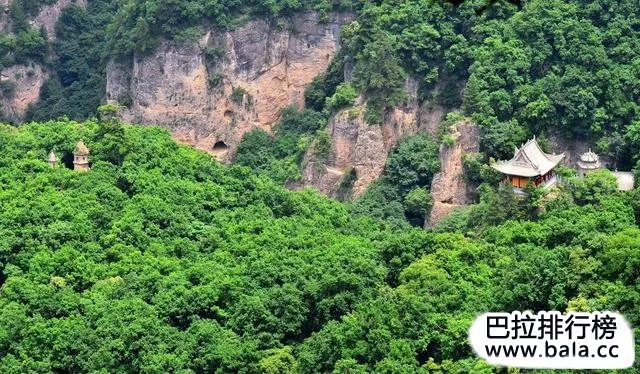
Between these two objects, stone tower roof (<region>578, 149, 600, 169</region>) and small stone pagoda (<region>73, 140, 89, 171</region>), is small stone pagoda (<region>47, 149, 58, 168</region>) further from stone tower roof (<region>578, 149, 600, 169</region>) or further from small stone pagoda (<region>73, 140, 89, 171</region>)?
stone tower roof (<region>578, 149, 600, 169</region>)

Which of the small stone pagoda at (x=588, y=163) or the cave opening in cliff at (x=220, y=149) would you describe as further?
the cave opening in cliff at (x=220, y=149)

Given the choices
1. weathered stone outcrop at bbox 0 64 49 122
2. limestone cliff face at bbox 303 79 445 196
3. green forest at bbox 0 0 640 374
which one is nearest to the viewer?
green forest at bbox 0 0 640 374

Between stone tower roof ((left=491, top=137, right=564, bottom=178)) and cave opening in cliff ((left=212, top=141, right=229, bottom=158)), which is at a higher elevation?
cave opening in cliff ((left=212, top=141, right=229, bottom=158))

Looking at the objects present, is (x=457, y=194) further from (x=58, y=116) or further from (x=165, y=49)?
(x=58, y=116)

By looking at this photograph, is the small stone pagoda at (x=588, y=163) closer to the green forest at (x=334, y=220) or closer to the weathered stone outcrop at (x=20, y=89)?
the green forest at (x=334, y=220)

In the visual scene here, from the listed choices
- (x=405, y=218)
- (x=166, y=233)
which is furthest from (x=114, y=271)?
(x=405, y=218)

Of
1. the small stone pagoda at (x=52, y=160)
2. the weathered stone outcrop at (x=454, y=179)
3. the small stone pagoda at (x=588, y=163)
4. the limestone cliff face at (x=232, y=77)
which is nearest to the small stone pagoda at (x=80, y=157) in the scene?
the small stone pagoda at (x=52, y=160)

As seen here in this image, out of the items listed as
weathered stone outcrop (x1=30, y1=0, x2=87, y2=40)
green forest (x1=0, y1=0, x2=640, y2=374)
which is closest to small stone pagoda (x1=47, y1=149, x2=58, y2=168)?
green forest (x1=0, y1=0, x2=640, y2=374)
